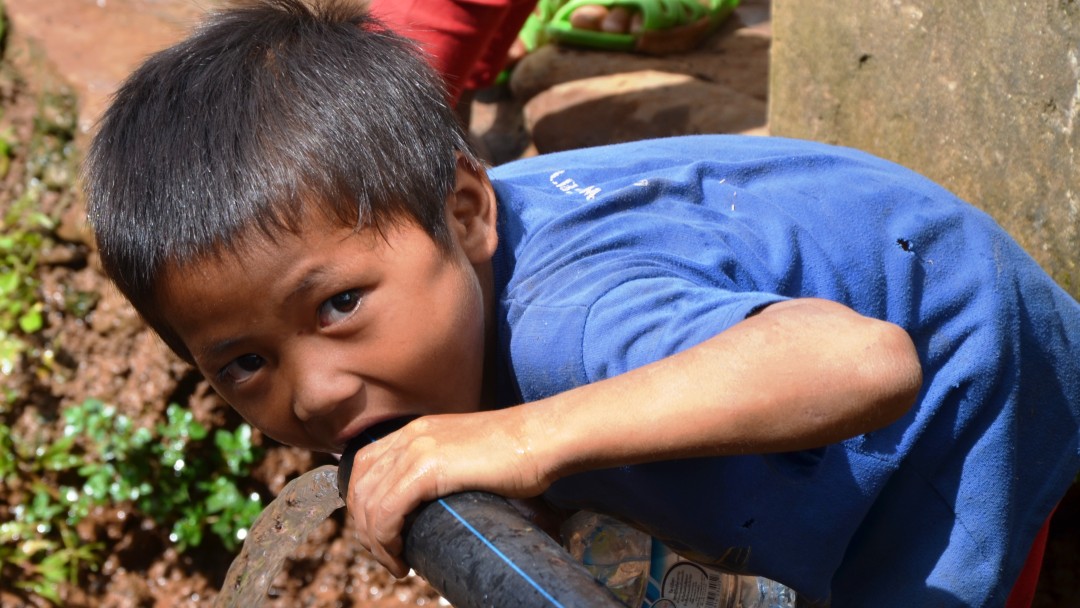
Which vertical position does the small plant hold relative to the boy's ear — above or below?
below

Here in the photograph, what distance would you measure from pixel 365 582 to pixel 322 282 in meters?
2.25

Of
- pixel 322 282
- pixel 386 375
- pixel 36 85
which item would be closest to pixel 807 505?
pixel 386 375

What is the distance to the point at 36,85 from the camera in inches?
163

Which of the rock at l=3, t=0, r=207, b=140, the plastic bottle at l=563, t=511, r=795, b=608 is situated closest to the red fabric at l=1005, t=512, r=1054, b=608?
the plastic bottle at l=563, t=511, r=795, b=608

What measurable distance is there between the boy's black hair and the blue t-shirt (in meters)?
0.20

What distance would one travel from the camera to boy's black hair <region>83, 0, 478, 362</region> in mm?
1588

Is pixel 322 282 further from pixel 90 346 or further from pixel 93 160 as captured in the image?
pixel 90 346

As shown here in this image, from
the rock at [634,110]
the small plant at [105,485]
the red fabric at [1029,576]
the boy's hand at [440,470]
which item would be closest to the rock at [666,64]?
the rock at [634,110]

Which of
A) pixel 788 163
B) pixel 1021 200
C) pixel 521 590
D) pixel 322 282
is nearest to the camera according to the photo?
pixel 521 590

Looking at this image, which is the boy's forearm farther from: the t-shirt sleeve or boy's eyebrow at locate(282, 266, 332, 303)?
boy's eyebrow at locate(282, 266, 332, 303)

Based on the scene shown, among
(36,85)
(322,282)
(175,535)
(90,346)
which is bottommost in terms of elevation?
(175,535)

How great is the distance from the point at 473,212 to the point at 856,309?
55 cm

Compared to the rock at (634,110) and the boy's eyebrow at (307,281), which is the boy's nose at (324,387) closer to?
the boy's eyebrow at (307,281)

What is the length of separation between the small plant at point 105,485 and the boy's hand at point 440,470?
2.20 metres
